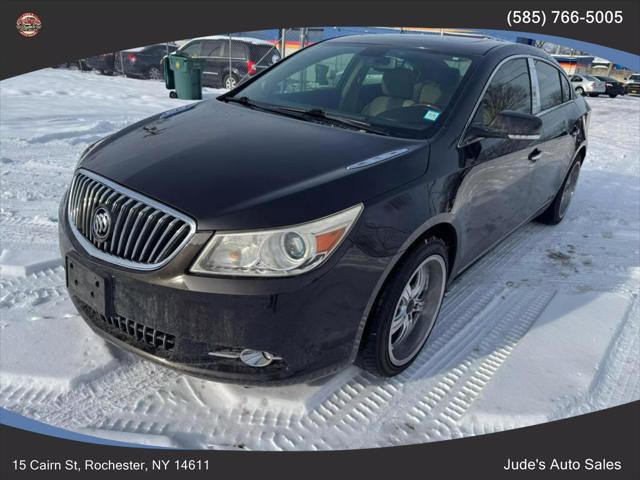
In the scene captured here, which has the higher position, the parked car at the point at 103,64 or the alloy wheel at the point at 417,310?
the parked car at the point at 103,64

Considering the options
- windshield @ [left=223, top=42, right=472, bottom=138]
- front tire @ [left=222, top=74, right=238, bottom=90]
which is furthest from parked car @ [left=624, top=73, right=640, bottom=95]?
windshield @ [left=223, top=42, right=472, bottom=138]

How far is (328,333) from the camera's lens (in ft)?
7.16

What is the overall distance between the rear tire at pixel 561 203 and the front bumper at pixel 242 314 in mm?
3476

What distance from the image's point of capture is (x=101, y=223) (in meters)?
2.25

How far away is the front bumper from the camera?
2021 millimetres

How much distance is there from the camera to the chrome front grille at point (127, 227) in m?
2.06

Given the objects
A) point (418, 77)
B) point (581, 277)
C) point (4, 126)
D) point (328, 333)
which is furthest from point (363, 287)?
point (4, 126)

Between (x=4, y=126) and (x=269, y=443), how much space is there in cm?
679

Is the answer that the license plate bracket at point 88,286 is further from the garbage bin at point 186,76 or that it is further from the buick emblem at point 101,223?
the garbage bin at point 186,76

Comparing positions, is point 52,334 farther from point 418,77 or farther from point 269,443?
point 418,77

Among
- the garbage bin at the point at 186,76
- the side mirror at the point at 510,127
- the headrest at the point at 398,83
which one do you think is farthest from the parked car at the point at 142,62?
the side mirror at the point at 510,127

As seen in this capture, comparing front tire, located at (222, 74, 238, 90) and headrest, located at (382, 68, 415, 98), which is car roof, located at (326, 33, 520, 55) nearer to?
headrest, located at (382, 68, 415, 98)

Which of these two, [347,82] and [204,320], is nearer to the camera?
[204,320]

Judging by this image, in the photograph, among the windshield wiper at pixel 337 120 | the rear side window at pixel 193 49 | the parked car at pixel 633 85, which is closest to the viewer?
the windshield wiper at pixel 337 120
